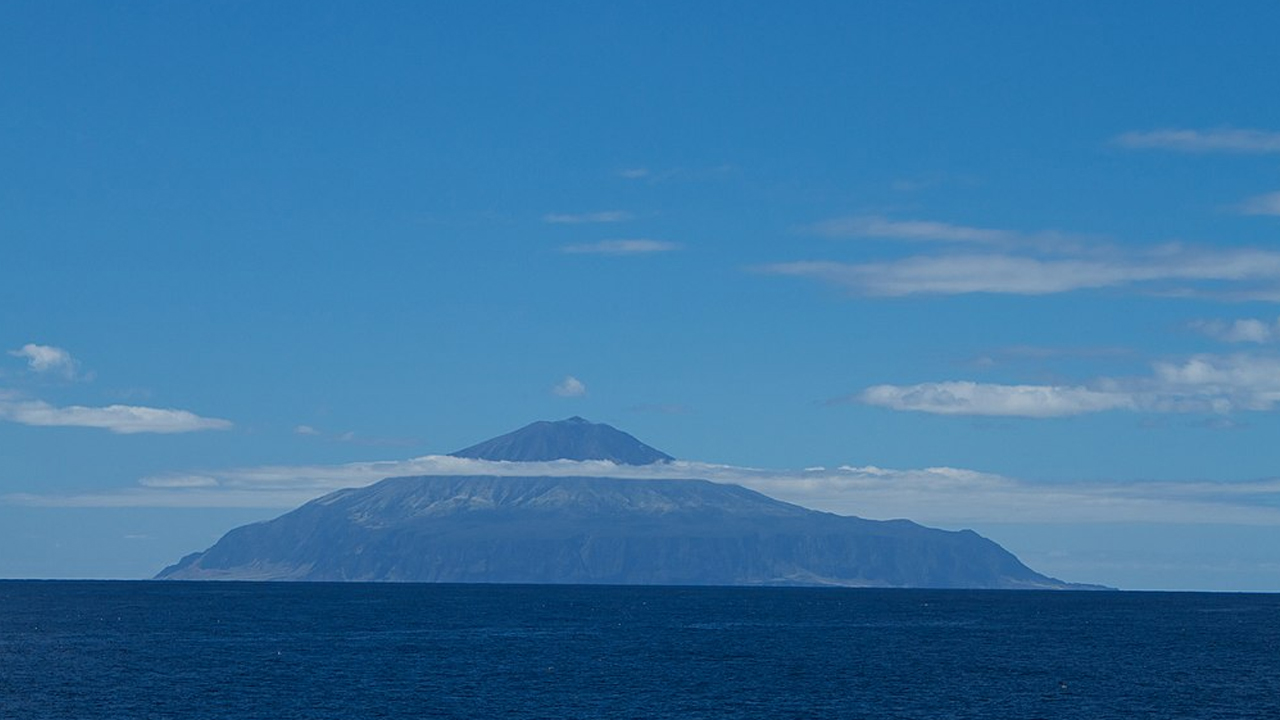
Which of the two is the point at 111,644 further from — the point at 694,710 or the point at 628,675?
the point at 694,710

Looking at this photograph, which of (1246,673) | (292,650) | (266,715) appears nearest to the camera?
(266,715)

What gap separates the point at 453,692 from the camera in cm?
13350

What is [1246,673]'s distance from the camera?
167 meters

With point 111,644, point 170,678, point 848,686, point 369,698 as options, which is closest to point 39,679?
point 170,678

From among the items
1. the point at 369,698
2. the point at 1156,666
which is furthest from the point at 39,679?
the point at 1156,666

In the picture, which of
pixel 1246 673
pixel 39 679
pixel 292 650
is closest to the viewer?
pixel 39 679

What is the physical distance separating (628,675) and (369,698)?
1268 inches

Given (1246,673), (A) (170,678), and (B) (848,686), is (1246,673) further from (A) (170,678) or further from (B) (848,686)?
(A) (170,678)

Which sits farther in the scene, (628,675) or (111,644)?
(111,644)

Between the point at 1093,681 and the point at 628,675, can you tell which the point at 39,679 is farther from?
the point at 1093,681

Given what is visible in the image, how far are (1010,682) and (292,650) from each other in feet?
277

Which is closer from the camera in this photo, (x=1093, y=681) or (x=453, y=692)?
(x=453, y=692)

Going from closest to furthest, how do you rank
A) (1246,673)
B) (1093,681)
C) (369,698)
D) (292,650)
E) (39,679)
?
(369,698) < (39,679) < (1093,681) < (1246,673) < (292,650)

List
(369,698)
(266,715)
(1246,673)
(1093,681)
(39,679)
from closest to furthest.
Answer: (266,715), (369,698), (39,679), (1093,681), (1246,673)
